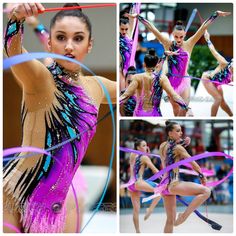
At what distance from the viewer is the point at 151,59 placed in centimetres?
197

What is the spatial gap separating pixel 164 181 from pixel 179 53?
19.9 inches

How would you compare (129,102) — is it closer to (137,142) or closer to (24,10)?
(137,142)

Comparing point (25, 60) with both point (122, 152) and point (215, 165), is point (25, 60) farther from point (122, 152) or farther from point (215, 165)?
point (215, 165)

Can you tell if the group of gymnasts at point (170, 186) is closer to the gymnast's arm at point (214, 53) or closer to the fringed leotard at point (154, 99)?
the fringed leotard at point (154, 99)

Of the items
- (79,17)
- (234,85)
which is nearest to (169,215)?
(234,85)

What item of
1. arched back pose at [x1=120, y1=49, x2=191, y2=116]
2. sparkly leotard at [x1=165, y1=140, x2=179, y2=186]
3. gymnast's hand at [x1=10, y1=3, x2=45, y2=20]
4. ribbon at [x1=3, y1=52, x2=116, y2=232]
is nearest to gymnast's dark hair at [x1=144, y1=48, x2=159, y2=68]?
arched back pose at [x1=120, y1=49, x2=191, y2=116]

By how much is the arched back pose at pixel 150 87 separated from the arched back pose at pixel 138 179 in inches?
5.4

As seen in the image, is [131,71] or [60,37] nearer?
[60,37]

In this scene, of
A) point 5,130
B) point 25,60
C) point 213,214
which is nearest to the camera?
point 25,60

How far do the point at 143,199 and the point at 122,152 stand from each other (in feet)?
0.69

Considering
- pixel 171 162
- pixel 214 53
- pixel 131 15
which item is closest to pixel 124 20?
pixel 131 15

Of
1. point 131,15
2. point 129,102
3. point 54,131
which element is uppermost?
point 131,15

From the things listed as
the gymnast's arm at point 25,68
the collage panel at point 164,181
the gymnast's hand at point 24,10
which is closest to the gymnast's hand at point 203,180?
the collage panel at point 164,181

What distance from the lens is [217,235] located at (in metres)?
1.98
